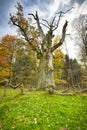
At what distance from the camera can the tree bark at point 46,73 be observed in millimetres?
12895

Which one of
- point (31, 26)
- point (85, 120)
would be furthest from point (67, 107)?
point (31, 26)

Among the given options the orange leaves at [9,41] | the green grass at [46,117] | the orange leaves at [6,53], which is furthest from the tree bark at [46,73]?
the orange leaves at [9,41]

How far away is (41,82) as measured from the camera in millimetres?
13008

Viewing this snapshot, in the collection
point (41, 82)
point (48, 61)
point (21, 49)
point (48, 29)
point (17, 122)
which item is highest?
point (21, 49)

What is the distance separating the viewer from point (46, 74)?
13172mm

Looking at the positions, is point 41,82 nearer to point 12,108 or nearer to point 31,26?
point 12,108

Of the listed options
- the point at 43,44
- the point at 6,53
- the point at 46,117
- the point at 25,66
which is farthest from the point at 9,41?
the point at 46,117

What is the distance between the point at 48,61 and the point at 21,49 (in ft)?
68.2

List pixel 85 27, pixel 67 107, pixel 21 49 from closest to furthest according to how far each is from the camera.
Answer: pixel 67 107, pixel 85 27, pixel 21 49

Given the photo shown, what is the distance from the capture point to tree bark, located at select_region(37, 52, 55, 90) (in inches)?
508

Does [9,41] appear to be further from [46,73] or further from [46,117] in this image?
[46,117]

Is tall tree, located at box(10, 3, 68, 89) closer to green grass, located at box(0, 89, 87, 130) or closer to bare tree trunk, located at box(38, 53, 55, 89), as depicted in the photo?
bare tree trunk, located at box(38, 53, 55, 89)

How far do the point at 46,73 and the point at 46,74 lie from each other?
113mm

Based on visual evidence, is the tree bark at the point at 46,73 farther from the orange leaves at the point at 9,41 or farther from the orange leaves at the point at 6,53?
the orange leaves at the point at 9,41
